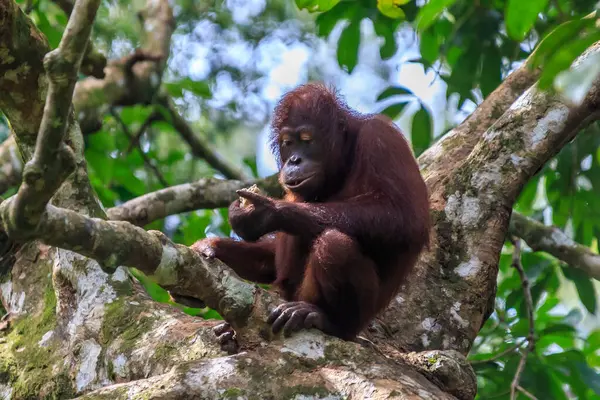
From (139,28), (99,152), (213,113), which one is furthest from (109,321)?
(213,113)

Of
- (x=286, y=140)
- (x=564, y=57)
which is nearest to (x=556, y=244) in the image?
(x=286, y=140)

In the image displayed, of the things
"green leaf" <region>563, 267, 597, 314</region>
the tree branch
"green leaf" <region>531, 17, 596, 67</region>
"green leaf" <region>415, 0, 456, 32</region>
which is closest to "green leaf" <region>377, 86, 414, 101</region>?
"green leaf" <region>563, 267, 597, 314</region>

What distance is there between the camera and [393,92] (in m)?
6.55

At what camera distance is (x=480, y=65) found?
7051 mm

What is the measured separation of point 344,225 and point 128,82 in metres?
4.03

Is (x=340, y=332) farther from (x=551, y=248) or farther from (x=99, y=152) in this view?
(x=99, y=152)

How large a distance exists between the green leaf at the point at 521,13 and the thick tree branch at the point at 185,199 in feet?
14.3

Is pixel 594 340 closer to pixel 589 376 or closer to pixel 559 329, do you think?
pixel 559 329

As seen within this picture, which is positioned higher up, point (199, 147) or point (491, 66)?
point (491, 66)

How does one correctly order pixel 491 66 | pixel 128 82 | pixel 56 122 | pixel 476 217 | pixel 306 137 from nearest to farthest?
pixel 56 122
pixel 476 217
pixel 306 137
pixel 491 66
pixel 128 82

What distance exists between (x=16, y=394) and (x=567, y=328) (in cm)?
389

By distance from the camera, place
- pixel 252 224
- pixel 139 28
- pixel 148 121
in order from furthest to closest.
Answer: pixel 139 28 → pixel 148 121 → pixel 252 224

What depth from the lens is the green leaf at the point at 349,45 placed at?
259 inches

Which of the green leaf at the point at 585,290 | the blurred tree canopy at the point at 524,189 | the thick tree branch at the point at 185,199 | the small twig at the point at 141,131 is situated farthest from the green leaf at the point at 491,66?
the small twig at the point at 141,131
